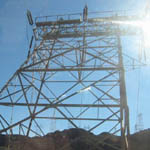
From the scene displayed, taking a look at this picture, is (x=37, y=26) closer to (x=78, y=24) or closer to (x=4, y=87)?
(x=78, y=24)

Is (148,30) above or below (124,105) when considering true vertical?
above

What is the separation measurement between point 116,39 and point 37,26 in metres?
5.16

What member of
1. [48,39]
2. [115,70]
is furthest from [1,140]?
[115,70]

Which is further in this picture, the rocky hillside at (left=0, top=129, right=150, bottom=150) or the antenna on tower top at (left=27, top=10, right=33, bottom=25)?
the antenna on tower top at (left=27, top=10, right=33, bottom=25)

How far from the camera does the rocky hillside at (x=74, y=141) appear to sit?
26.2ft

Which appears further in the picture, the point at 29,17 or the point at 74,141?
the point at 29,17

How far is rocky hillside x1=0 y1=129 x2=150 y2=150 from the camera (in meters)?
7.97

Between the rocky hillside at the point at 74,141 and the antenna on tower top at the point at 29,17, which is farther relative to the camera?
the antenna on tower top at the point at 29,17

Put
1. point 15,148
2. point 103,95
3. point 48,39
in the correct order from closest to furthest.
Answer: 1. point 15,148
2. point 103,95
3. point 48,39

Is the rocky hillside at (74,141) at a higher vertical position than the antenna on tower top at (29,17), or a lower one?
lower

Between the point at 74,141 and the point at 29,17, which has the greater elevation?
the point at 29,17

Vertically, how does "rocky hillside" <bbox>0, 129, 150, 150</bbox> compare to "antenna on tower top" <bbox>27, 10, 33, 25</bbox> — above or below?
below

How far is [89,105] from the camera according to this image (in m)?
7.91

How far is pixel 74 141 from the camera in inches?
298
